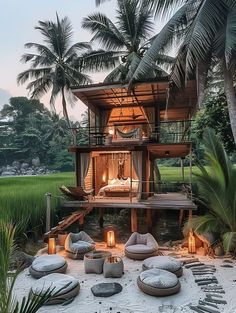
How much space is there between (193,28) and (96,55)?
1084 cm

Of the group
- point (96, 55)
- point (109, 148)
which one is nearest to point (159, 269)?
point (109, 148)

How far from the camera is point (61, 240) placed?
931 cm

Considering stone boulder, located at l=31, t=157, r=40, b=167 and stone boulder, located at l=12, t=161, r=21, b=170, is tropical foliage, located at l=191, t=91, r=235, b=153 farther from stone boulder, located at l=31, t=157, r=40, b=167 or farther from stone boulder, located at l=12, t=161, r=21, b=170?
stone boulder, located at l=12, t=161, r=21, b=170

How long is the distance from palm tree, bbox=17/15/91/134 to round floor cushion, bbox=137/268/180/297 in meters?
15.3

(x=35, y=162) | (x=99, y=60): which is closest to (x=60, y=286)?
(x=99, y=60)

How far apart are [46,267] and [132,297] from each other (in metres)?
2.25

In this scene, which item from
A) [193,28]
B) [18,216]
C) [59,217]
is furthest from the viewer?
[59,217]

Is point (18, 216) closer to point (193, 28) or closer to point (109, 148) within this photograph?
point (109, 148)

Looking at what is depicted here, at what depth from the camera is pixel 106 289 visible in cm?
593

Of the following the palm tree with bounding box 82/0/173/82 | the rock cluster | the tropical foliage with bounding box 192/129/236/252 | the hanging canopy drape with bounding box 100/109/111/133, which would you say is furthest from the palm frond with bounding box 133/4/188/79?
the rock cluster

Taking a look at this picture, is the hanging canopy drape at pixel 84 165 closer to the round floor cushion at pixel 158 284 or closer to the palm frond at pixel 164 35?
the palm frond at pixel 164 35

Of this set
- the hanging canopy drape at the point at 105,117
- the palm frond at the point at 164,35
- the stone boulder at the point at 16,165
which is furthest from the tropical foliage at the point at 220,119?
the stone boulder at the point at 16,165

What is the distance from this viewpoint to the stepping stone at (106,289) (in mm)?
5773

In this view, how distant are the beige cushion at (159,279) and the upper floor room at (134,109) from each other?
6418mm
